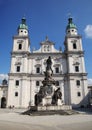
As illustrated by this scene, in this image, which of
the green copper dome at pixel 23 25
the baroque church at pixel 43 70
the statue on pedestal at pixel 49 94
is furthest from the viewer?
the green copper dome at pixel 23 25

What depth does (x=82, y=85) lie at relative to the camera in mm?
42312

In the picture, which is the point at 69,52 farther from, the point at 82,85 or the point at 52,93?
the point at 52,93

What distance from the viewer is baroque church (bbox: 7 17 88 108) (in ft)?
135

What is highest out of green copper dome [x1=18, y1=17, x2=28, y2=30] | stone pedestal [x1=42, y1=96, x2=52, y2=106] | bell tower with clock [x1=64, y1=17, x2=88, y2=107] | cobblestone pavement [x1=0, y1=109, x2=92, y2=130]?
green copper dome [x1=18, y1=17, x2=28, y2=30]

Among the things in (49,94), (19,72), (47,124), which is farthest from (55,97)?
(19,72)

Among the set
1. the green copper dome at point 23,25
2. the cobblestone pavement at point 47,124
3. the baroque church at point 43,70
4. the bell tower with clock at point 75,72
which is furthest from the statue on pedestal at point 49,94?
the green copper dome at point 23,25

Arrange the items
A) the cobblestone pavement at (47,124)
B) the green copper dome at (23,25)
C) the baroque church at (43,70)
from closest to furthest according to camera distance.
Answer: the cobblestone pavement at (47,124), the baroque church at (43,70), the green copper dome at (23,25)

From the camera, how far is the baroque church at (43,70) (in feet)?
135

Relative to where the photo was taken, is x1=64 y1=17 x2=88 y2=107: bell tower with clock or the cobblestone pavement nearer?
the cobblestone pavement

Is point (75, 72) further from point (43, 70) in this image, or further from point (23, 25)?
point (23, 25)

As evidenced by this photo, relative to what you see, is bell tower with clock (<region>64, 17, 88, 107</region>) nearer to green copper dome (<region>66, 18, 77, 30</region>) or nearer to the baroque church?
the baroque church

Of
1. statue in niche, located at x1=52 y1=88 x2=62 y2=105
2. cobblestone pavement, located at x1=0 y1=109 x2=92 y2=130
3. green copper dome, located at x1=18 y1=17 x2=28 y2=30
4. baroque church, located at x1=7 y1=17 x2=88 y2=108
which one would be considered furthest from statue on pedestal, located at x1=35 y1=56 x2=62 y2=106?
green copper dome, located at x1=18 y1=17 x2=28 y2=30

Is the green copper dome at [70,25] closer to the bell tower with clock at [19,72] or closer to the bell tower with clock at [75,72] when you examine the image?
the bell tower with clock at [75,72]

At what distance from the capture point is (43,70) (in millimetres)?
44375
